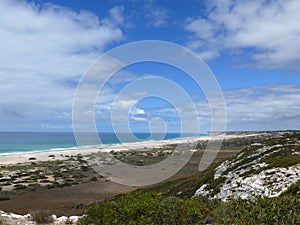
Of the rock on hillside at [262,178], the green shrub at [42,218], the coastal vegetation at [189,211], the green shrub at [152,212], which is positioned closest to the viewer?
the coastal vegetation at [189,211]

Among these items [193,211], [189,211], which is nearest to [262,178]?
[193,211]

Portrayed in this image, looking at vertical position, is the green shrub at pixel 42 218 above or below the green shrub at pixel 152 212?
below

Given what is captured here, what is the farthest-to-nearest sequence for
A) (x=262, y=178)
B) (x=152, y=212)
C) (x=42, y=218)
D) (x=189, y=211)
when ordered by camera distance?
1. (x=262, y=178)
2. (x=42, y=218)
3. (x=189, y=211)
4. (x=152, y=212)

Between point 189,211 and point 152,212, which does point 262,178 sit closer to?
point 189,211

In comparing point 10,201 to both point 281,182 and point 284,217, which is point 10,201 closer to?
point 281,182

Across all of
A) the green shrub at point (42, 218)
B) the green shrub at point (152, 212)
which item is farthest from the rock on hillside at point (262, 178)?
the green shrub at point (42, 218)

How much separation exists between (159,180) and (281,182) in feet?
94.5

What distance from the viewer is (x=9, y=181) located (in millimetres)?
44656

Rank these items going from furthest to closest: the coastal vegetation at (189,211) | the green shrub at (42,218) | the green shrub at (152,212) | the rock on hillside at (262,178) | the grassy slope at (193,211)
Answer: the rock on hillside at (262,178) → the green shrub at (42,218) → the green shrub at (152,212) → the coastal vegetation at (189,211) → the grassy slope at (193,211)

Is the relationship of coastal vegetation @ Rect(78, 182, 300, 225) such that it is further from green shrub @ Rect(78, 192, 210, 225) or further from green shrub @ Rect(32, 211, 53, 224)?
green shrub @ Rect(32, 211, 53, 224)

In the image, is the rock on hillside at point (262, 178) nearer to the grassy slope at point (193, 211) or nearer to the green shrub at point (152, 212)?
the grassy slope at point (193, 211)

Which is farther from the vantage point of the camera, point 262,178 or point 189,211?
point 262,178

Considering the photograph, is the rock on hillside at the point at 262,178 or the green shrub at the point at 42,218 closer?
the green shrub at the point at 42,218

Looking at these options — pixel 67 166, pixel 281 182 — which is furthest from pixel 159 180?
pixel 281 182
